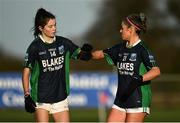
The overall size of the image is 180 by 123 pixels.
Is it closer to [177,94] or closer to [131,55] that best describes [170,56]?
[177,94]

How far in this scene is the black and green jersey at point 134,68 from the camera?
7770mm

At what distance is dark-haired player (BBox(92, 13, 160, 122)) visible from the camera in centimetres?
777

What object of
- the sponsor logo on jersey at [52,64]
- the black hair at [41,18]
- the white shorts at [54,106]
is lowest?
the white shorts at [54,106]

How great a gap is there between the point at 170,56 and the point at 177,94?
618 cm

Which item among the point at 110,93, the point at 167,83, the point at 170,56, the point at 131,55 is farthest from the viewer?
the point at 170,56

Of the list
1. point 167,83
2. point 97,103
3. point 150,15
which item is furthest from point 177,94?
point 150,15

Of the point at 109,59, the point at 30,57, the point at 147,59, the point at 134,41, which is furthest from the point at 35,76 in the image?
the point at 147,59

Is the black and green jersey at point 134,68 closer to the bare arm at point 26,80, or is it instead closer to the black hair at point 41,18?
Result: the black hair at point 41,18

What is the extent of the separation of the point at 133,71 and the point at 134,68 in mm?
38

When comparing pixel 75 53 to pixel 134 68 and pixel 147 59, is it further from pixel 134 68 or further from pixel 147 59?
pixel 147 59

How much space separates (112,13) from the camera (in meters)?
36.8

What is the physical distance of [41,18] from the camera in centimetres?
797

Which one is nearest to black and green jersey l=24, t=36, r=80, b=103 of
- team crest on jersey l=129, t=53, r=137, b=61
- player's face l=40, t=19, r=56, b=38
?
player's face l=40, t=19, r=56, b=38

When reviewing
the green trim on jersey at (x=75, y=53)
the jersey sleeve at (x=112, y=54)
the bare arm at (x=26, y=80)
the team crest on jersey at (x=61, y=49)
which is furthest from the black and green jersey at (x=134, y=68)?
the bare arm at (x=26, y=80)
